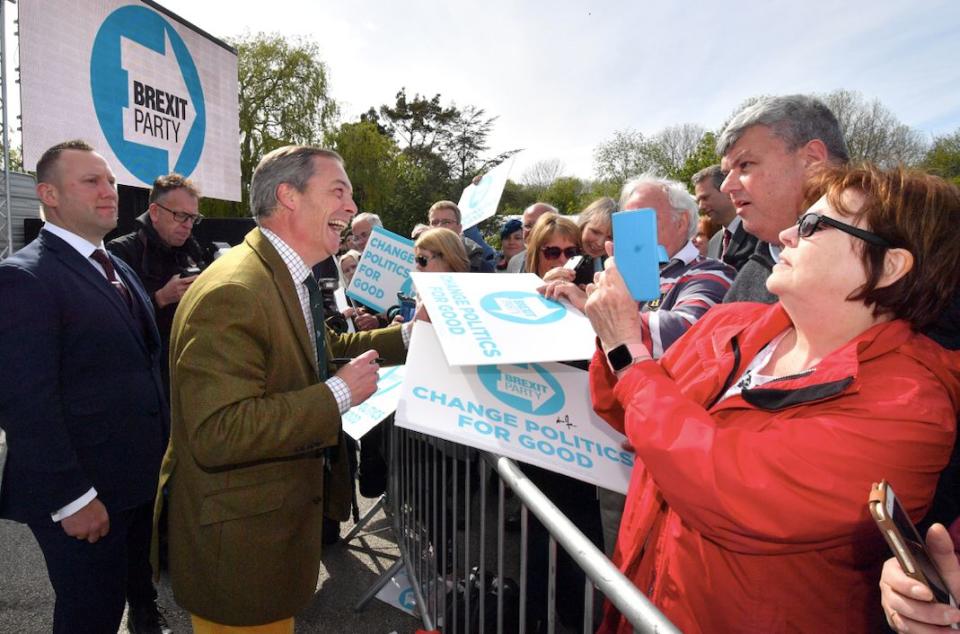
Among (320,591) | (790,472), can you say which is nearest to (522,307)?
(790,472)

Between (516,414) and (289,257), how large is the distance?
0.97 metres

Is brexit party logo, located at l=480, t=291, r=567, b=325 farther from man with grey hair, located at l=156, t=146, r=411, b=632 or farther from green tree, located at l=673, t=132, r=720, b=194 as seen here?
green tree, located at l=673, t=132, r=720, b=194

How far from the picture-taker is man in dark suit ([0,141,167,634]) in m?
1.90

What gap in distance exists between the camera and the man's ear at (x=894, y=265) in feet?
3.58

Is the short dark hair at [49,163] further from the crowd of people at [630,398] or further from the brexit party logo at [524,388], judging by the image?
the brexit party logo at [524,388]

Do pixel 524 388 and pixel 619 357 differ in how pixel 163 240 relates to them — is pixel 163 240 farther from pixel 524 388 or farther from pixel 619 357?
pixel 619 357

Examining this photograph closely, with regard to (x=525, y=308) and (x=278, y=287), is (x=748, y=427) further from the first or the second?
(x=278, y=287)

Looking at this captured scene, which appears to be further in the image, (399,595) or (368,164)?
(368,164)

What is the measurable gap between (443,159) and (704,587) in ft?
136

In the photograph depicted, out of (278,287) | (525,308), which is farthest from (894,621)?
(278,287)

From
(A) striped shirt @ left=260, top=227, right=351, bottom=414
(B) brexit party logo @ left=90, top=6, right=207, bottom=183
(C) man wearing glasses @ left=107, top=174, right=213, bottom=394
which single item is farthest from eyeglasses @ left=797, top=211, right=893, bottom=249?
(B) brexit party logo @ left=90, top=6, right=207, bottom=183

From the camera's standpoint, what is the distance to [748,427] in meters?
1.11

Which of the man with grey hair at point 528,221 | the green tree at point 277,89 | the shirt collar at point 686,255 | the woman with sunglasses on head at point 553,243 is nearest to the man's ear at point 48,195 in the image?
the woman with sunglasses on head at point 553,243

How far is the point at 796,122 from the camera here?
186cm
